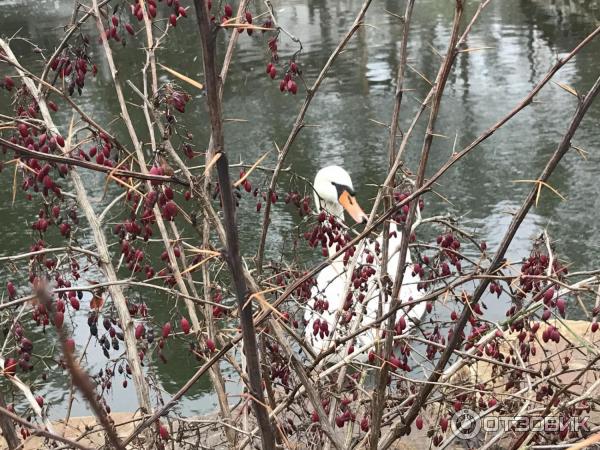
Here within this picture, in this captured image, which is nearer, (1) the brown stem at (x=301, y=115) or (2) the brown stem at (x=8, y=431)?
(1) the brown stem at (x=301, y=115)

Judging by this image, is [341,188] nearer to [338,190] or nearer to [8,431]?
[338,190]


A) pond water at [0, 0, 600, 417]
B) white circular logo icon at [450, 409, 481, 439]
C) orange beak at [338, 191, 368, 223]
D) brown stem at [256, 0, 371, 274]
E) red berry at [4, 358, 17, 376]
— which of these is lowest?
pond water at [0, 0, 600, 417]

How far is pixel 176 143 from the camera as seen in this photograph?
23.6ft

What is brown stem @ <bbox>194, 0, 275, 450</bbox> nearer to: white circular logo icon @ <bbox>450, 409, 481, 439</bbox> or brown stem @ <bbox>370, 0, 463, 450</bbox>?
brown stem @ <bbox>370, 0, 463, 450</bbox>

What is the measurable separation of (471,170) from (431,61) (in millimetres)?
5078

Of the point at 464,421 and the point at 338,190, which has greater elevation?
the point at 464,421

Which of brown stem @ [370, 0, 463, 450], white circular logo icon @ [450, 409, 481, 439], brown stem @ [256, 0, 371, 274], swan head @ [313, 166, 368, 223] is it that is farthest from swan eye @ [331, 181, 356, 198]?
brown stem @ [370, 0, 463, 450]

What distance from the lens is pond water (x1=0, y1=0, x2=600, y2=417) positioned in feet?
21.9

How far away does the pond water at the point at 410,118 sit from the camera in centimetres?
667

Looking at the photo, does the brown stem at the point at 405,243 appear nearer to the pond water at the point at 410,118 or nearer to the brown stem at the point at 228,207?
the brown stem at the point at 228,207

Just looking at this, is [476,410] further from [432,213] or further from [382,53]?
[382,53]

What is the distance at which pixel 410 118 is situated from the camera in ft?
33.6

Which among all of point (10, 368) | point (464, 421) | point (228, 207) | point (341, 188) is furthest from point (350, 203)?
point (228, 207)

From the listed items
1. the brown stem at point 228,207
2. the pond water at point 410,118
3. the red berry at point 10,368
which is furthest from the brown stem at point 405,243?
the pond water at point 410,118
